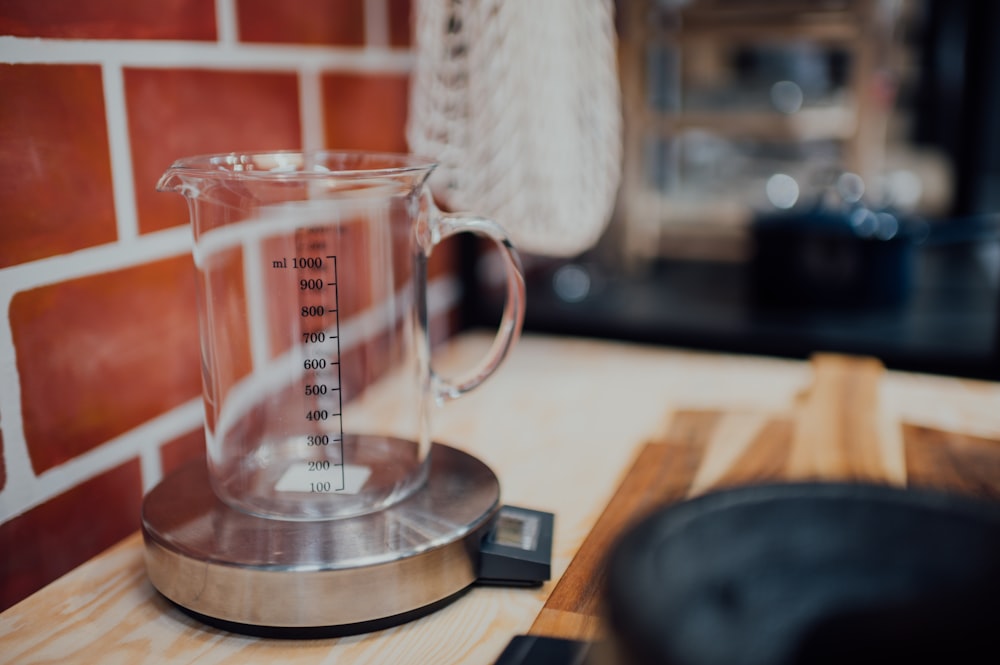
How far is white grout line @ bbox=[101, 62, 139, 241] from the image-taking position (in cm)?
55

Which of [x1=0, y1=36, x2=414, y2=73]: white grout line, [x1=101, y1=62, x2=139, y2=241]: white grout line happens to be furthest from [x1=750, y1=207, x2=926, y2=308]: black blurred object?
[x1=101, y1=62, x2=139, y2=241]: white grout line

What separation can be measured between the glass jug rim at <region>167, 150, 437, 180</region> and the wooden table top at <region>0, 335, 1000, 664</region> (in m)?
0.23

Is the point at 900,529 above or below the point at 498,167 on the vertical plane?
below

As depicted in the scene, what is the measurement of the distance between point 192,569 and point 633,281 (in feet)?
2.86

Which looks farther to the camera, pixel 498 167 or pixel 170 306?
pixel 498 167

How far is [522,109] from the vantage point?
0.79m

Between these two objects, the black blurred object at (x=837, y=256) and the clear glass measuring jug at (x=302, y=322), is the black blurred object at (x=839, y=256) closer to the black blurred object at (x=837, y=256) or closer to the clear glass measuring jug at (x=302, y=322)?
the black blurred object at (x=837, y=256)

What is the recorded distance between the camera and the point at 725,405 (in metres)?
0.80

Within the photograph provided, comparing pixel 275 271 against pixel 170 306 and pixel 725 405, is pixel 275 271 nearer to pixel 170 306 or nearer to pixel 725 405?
pixel 170 306

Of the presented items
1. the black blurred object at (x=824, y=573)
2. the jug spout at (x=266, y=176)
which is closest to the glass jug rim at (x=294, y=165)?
the jug spout at (x=266, y=176)

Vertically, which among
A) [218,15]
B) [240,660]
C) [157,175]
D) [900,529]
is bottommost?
[240,660]

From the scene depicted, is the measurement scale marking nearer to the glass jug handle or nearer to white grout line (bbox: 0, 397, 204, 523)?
the glass jug handle

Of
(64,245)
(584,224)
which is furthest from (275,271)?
(584,224)

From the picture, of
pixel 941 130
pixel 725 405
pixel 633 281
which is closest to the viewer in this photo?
pixel 725 405
